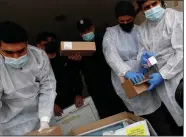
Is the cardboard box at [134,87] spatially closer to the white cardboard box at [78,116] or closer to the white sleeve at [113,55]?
the white sleeve at [113,55]

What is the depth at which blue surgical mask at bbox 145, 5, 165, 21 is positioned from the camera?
6.22 ft

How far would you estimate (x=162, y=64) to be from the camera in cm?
191

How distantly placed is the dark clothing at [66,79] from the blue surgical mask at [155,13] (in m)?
0.77

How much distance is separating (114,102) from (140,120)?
0.57m

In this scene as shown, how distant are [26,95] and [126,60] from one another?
0.75 meters

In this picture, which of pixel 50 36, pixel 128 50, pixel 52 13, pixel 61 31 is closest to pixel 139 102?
pixel 128 50

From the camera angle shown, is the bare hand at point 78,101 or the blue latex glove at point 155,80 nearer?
the blue latex glove at point 155,80

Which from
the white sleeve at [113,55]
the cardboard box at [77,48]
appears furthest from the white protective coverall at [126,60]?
the cardboard box at [77,48]

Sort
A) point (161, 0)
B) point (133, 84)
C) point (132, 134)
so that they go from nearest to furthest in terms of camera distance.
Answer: point (132, 134), point (133, 84), point (161, 0)

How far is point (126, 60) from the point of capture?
84.2 inches

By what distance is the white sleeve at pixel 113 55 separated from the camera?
2014mm

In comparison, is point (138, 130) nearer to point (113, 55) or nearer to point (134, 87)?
point (134, 87)

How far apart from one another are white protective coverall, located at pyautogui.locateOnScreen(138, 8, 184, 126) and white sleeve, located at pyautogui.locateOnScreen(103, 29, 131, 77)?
205 millimetres

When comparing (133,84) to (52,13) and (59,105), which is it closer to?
(59,105)
